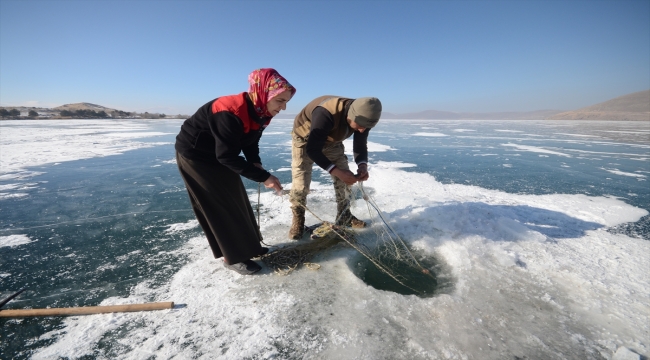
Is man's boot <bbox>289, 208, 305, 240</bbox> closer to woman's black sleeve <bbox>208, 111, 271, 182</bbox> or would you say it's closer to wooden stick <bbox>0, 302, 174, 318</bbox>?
woman's black sleeve <bbox>208, 111, 271, 182</bbox>

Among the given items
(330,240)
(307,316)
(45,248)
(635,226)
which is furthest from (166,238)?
(635,226)

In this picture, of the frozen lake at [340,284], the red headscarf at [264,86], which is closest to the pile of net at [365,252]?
the frozen lake at [340,284]

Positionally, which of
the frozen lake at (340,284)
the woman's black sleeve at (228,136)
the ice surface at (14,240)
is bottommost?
the frozen lake at (340,284)

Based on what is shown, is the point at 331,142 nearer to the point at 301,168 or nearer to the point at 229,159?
the point at 301,168

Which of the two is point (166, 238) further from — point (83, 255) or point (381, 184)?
point (381, 184)

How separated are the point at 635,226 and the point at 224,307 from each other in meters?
4.69

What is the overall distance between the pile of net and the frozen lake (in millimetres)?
121

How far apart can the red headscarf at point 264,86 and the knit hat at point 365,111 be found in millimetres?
702

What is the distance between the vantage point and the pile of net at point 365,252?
2.50m

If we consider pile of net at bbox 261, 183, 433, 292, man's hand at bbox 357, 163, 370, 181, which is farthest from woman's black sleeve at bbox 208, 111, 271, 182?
man's hand at bbox 357, 163, 370, 181

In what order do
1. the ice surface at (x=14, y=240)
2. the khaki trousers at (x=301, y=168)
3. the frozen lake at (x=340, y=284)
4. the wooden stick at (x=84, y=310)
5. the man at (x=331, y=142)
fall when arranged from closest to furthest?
the frozen lake at (x=340, y=284) → the wooden stick at (x=84, y=310) → the man at (x=331, y=142) → the ice surface at (x=14, y=240) → the khaki trousers at (x=301, y=168)

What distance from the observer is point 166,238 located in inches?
122

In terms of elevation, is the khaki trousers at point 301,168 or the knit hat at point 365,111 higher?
the knit hat at point 365,111

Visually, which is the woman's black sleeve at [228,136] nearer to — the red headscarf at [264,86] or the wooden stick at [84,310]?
the red headscarf at [264,86]
